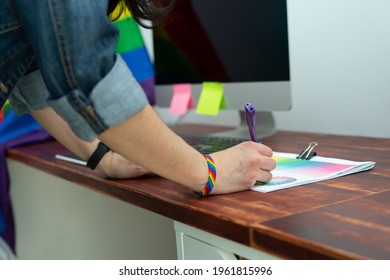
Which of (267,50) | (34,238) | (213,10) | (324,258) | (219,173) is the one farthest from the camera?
(34,238)

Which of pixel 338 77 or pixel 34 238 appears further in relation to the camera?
pixel 34 238

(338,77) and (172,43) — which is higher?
(172,43)

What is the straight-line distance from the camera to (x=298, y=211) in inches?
24.9

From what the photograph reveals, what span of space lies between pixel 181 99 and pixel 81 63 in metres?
0.85

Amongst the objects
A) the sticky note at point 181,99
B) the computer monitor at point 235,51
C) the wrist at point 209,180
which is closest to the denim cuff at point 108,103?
the wrist at point 209,180

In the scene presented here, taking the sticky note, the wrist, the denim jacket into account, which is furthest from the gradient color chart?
the sticky note

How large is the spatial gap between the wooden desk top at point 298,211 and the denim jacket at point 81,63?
174mm

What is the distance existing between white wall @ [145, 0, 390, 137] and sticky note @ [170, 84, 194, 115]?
0.26 meters

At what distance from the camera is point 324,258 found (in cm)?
51

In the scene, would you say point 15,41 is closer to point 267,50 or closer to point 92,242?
point 267,50

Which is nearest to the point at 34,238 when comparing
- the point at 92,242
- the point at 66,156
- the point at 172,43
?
the point at 92,242

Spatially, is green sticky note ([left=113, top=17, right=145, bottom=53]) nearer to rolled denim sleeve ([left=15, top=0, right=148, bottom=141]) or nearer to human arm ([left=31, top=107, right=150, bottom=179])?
human arm ([left=31, top=107, right=150, bottom=179])

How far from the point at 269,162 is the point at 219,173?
8 centimetres

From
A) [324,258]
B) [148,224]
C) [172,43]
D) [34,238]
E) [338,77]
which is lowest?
[34,238]
